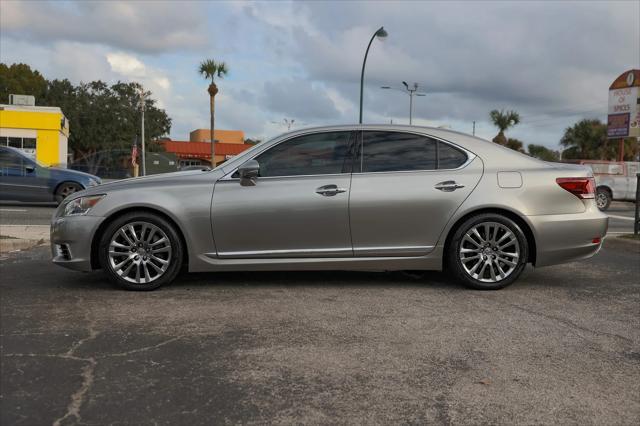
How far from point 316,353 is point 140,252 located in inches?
91.6

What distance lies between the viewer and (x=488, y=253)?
5609 millimetres

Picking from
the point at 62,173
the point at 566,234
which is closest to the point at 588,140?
the point at 62,173

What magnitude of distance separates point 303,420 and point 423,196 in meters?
Answer: 3.09

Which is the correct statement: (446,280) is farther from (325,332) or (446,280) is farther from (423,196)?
(325,332)

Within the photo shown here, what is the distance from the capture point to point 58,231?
5492 millimetres

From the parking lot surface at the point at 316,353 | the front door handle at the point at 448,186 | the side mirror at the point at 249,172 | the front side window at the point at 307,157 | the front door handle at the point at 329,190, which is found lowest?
the parking lot surface at the point at 316,353

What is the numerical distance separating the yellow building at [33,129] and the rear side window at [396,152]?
32.4m

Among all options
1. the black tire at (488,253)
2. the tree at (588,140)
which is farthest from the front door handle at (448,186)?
the tree at (588,140)

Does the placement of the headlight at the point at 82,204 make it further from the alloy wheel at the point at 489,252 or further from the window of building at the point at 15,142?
the window of building at the point at 15,142

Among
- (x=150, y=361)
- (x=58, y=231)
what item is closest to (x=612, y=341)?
(x=150, y=361)

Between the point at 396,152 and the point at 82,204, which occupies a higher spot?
the point at 396,152

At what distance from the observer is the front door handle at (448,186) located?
5582 mm

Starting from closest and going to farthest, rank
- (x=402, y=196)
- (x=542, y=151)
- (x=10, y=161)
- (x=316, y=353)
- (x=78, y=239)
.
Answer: (x=316, y=353)
(x=78, y=239)
(x=402, y=196)
(x=10, y=161)
(x=542, y=151)

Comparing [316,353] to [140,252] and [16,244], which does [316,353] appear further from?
[16,244]
